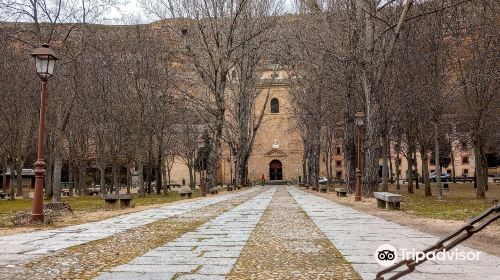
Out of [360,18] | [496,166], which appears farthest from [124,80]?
[496,166]

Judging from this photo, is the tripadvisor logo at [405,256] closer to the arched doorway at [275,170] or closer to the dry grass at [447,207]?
the dry grass at [447,207]

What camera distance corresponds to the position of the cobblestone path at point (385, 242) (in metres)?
4.10

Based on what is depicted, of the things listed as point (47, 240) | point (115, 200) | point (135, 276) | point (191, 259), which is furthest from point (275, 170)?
point (135, 276)

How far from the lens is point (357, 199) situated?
693 inches

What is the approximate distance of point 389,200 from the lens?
1323cm

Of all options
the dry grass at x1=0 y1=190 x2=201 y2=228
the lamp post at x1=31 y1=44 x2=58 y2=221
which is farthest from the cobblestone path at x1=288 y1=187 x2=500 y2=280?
the dry grass at x1=0 y1=190 x2=201 y2=228

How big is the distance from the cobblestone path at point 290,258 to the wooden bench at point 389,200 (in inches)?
245

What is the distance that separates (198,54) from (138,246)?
84.8ft

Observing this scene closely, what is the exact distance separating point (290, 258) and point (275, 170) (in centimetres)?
7161

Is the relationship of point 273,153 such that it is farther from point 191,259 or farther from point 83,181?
point 191,259

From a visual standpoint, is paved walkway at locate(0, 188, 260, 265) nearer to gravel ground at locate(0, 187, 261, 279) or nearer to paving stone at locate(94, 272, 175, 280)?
gravel ground at locate(0, 187, 261, 279)

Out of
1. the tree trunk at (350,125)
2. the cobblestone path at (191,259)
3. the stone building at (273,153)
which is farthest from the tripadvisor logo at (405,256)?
the stone building at (273,153)

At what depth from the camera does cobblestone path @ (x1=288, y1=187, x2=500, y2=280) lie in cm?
410

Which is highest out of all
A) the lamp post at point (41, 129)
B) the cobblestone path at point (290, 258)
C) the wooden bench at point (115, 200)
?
the lamp post at point (41, 129)
